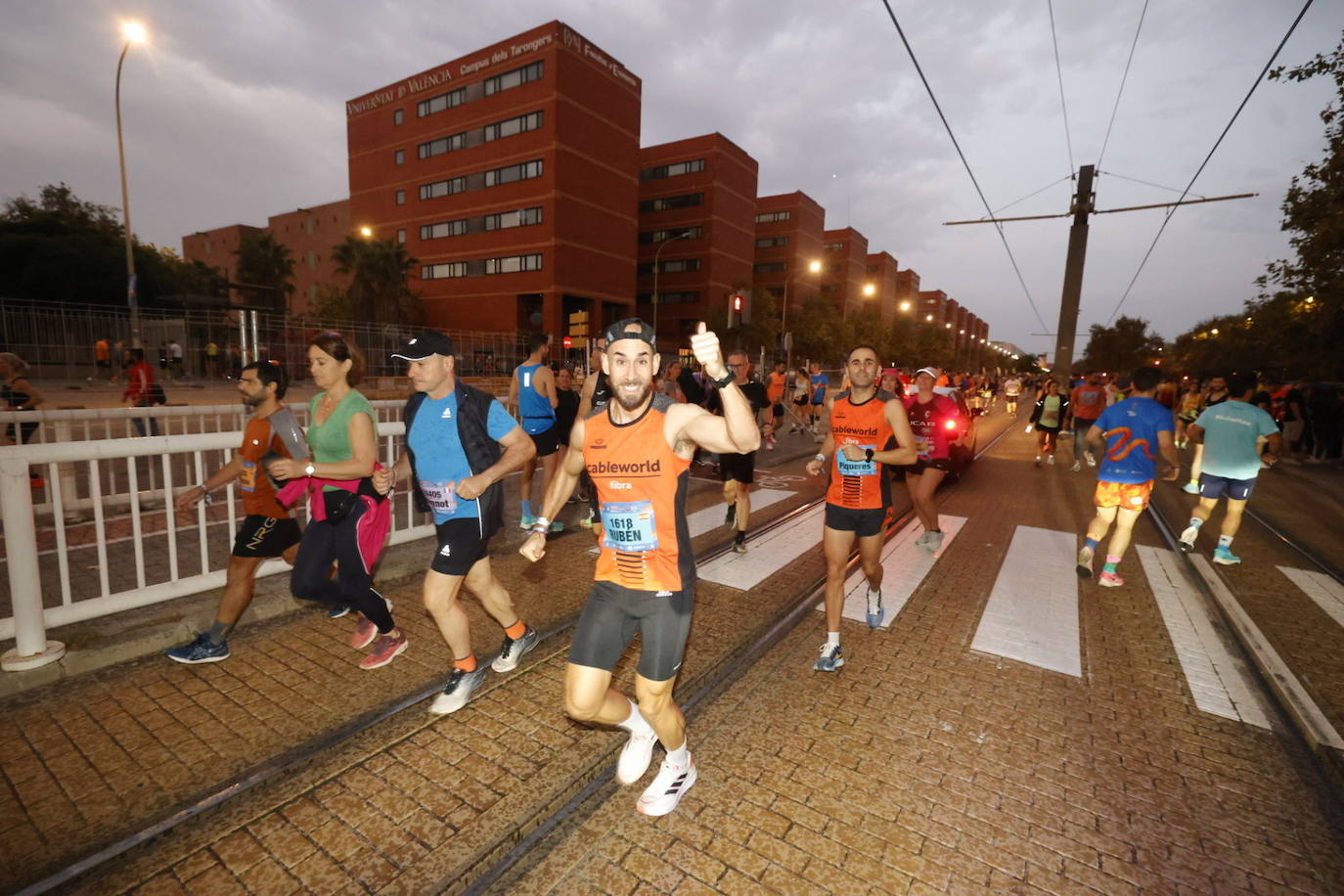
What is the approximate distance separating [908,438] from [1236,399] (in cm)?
501

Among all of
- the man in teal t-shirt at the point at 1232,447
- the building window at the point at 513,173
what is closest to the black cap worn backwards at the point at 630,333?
the man in teal t-shirt at the point at 1232,447

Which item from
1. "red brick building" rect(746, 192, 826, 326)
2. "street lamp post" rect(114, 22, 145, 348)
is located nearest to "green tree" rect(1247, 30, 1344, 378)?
"street lamp post" rect(114, 22, 145, 348)

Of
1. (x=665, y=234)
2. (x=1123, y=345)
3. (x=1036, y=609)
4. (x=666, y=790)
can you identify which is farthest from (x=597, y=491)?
(x=1123, y=345)

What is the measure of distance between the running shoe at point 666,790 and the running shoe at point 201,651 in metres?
3.02

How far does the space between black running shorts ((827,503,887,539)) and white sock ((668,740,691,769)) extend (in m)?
1.88

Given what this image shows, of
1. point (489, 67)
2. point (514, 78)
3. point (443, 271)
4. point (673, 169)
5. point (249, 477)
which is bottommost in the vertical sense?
point (249, 477)

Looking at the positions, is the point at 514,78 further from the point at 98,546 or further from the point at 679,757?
the point at 679,757

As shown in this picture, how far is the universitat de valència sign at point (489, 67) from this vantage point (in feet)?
132

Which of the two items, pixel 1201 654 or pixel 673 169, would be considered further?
pixel 673 169

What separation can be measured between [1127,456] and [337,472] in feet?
21.3

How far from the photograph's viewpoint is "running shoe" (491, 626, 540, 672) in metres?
3.81

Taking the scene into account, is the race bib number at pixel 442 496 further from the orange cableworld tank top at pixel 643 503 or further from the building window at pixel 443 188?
the building window at pixel 443 188

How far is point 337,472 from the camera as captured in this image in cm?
337

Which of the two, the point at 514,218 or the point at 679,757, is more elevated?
the point at 514,218
